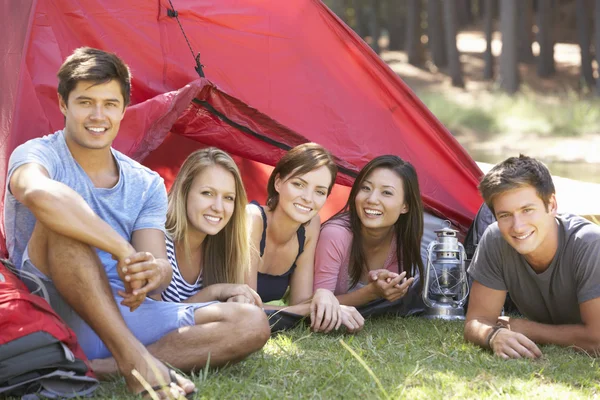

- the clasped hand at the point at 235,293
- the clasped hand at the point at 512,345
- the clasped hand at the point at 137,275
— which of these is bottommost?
the clasped hand at the point at 512,345

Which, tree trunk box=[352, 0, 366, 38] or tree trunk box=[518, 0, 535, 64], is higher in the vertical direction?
tree trunk box=[352, 0, 366, 38]

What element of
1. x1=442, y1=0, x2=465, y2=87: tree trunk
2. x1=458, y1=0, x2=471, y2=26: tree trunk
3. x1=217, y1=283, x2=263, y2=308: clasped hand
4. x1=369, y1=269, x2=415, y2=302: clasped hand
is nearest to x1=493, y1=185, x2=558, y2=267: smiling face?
x1=369, y1=269, x2=415, y2=302: clasped hand

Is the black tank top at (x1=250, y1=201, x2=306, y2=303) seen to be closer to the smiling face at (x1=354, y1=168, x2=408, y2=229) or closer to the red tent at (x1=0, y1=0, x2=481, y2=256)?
the smiling face at (x1=354, y1=168, x2=408, y2=229)

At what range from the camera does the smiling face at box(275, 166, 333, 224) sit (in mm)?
3930

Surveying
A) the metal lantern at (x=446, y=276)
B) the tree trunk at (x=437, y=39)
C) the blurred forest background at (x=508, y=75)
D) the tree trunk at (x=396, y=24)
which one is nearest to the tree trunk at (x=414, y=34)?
the blurred forest background at (x=508, y=75)

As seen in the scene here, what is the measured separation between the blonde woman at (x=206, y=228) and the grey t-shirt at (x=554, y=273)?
1038mm

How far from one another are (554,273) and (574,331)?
0.25 meters

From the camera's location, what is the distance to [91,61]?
309 cm

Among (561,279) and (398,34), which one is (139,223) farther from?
(398,34)

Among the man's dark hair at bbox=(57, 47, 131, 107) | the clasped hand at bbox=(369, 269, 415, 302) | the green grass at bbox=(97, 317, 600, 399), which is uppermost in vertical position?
the man's dark hair at bbox=(57, 47, 131, 107)

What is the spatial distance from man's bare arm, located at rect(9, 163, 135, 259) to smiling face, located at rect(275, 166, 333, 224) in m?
1.27

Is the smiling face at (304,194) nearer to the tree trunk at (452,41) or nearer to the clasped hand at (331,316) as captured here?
the clasped hand at (331,316)

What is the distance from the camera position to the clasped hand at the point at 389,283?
153 inches

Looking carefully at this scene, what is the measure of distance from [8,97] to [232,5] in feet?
4.74
